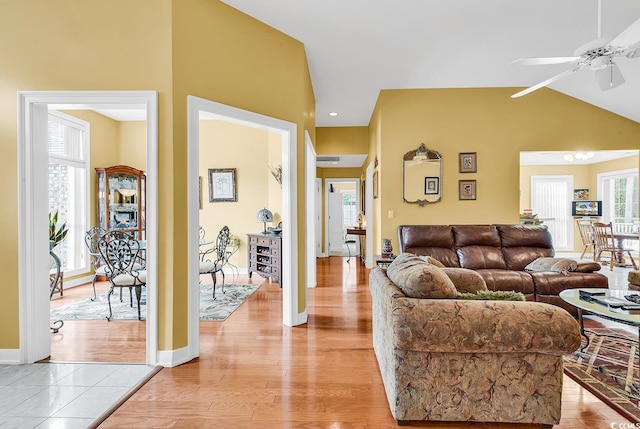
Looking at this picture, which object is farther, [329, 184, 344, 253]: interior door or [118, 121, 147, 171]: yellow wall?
[329, 184, 344, 253]: interior door

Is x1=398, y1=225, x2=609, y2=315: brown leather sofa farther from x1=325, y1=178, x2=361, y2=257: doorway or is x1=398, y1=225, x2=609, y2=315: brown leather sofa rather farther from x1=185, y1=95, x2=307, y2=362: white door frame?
x1=325, y1=178, x2=361, y2=257: doorway

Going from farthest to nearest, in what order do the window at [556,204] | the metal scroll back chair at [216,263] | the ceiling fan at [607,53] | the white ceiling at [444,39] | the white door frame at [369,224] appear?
the window at [556,204] < the white door frame at [369,224] < the metal scroll back chair at [216,263] < the white ceiling at [444,39] < the ceiling fan at [607,53]

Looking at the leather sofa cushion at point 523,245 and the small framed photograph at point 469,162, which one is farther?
the small framed photograph at point 469,162

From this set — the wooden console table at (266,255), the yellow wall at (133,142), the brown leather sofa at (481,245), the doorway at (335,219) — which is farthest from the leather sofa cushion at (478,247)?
the yellow wall at (133,142)

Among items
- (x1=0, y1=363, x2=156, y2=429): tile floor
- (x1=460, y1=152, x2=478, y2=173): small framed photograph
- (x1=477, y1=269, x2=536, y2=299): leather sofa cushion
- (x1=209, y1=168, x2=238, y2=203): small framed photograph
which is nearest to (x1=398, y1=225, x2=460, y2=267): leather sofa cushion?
(x1=477, y1=269, x2=536, y2=299): leather sofa cushion

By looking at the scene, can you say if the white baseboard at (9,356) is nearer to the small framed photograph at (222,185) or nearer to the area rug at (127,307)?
the area rug at (127,307)

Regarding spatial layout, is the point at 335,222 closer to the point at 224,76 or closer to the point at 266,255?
the point at 266,255

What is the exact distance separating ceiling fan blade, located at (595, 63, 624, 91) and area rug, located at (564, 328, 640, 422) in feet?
7.54

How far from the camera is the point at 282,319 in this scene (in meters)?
3.64

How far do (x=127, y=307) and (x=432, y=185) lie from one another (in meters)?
4.66

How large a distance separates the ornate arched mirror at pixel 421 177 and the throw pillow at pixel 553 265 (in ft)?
5.62

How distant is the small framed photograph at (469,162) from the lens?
17.0 ft

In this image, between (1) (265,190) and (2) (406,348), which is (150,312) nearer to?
(2) (406,348)

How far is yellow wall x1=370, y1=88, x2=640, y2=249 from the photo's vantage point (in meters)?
5.07
